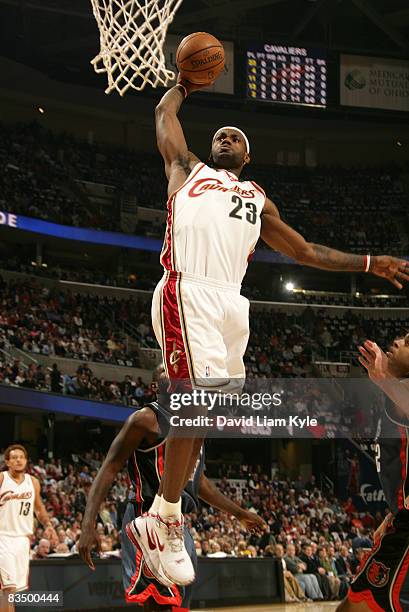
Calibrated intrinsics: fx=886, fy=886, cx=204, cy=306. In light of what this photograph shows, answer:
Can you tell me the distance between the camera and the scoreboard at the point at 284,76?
928 inches

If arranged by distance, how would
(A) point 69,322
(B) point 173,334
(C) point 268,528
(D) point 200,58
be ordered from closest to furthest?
1. (B) point 173,334
2. (D) point 200,58
3. (C) point 268,528
4. (A) point 69,322

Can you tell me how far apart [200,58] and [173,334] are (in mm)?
1427

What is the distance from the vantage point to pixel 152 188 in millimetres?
27812

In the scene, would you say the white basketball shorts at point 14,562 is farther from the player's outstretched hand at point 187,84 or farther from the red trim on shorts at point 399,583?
the player's outstretched hand at point 187,84

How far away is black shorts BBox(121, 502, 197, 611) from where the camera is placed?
4.71 m

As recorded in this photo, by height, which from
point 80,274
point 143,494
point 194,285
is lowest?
point 143,494

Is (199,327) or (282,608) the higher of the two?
(199,327)

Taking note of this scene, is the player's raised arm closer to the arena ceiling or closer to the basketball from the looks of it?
the basketball

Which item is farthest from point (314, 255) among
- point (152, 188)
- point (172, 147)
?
point (152, 188)

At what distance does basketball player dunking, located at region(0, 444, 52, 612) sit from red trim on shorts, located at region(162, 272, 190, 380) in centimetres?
490

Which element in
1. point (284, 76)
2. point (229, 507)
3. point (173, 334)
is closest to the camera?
point (173, 334)

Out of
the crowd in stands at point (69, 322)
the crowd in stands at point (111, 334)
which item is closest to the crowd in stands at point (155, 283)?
the crowd in stands at point (111, 334)

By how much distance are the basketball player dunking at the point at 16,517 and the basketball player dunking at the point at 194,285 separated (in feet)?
15.9

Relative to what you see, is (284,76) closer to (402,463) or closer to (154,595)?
(402,463)
